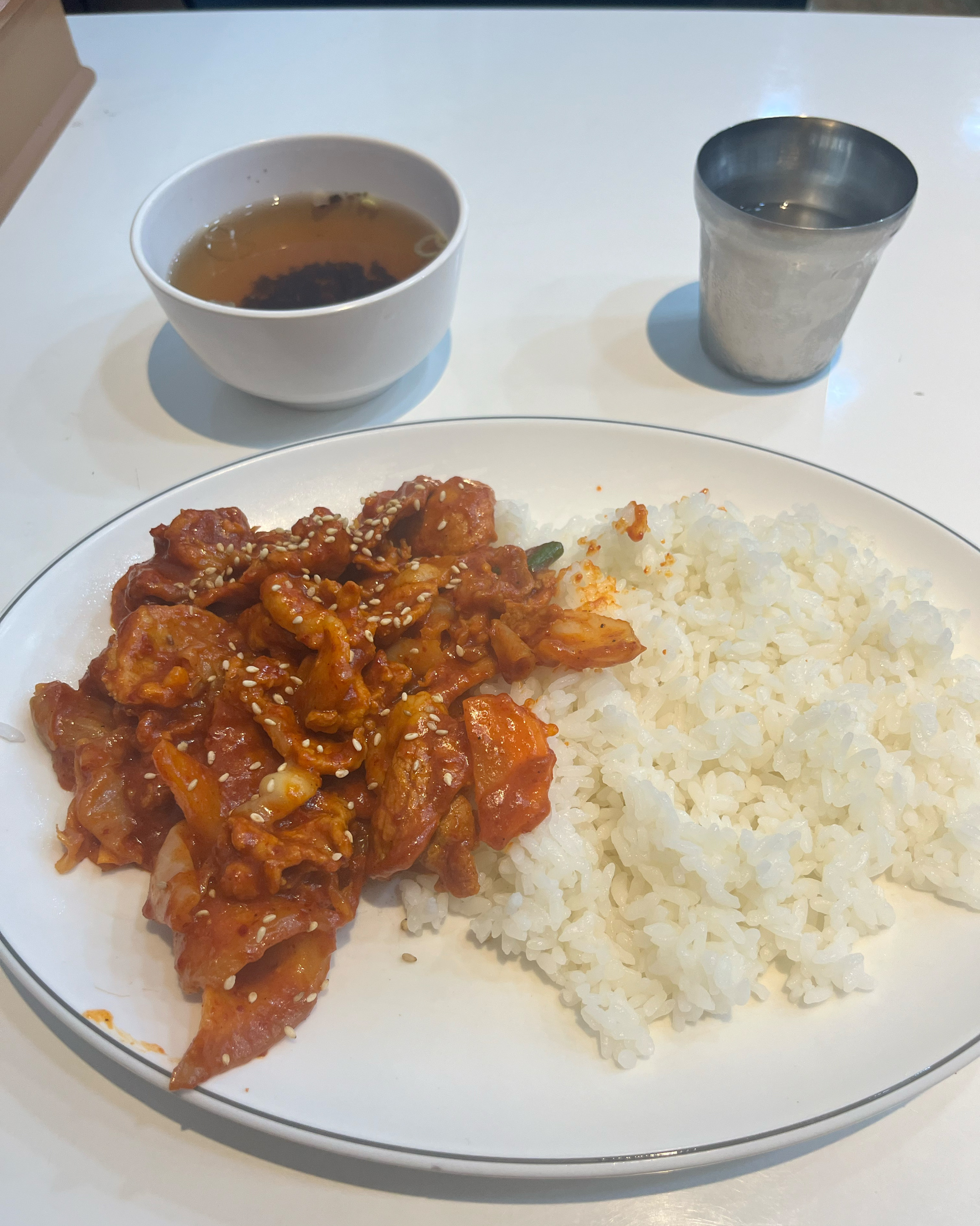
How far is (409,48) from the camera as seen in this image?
16.9 feet

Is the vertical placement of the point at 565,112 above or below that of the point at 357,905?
above

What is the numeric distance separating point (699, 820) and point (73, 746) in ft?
5.01

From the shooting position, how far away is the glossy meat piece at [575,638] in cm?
213

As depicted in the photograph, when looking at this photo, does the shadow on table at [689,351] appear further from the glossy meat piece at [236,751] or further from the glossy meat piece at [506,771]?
the glossy meat piece at [236,751]

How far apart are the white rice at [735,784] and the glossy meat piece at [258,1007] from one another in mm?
250

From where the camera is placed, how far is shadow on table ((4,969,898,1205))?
161 cm

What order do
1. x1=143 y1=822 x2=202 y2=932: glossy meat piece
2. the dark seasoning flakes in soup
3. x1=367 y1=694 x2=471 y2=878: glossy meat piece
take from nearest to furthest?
x1=143 y1=822 x2=202 y2=932: glossy meat piece, x1=367 y1=694 x2=471 y2=878: glossy meat piece, the dark seasoning flakes in soup

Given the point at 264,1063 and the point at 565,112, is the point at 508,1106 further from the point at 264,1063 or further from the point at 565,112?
the point at 565,112

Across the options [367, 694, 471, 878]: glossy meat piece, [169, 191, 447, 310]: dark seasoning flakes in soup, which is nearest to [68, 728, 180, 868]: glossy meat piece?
[367, 694, 471, 878]: glossy meat piece

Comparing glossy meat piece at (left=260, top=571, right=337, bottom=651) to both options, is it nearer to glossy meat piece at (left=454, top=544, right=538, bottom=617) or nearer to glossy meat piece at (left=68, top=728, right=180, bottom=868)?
glossy meat piece at (left=454, top=544, right=538, bottom=617)

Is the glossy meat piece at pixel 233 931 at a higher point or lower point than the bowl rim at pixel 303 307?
lower

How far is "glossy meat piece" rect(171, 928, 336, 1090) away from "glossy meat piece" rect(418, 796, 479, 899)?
0.27 metres

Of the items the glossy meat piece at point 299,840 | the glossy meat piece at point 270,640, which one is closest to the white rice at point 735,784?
the glossy meat piece at point 299,840

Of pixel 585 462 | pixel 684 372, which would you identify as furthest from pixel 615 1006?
pixel 684 372
